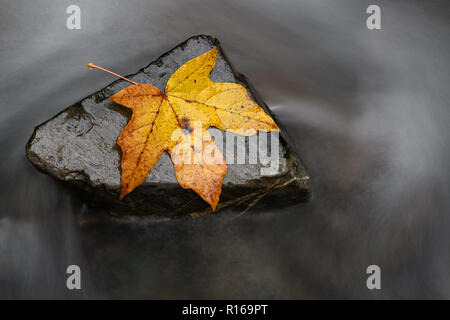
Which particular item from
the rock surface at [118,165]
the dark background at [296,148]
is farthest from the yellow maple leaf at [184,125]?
the dark background at [296,148]

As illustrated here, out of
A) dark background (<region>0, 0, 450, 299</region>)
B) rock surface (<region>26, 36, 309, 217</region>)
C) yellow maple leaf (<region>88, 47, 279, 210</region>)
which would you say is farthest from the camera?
dark background (<region>0, 0, 450, 299</region>)

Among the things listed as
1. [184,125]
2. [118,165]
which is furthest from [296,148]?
[118,165]

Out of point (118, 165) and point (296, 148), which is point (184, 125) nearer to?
point (118, 165)

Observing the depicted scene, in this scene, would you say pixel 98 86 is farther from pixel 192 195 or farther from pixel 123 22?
pixel 192 195

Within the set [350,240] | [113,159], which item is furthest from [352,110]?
[113,159]

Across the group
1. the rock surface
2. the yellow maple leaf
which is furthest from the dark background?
the yellow maple leaf

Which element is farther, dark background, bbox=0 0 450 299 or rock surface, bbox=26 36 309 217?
dark background, bbox=0 0 450 299

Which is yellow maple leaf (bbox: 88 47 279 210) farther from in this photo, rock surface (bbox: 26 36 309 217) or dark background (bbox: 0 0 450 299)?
dark background (bbox: 0 0 450 299)
